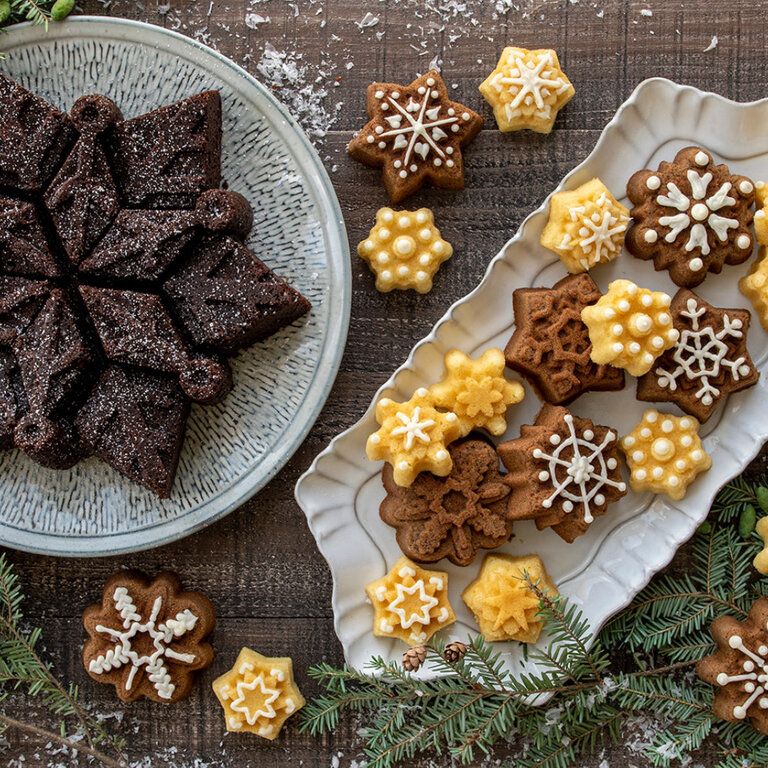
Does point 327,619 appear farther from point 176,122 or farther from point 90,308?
point 176,122

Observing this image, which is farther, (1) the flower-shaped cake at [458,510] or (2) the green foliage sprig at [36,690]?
(2) the green foliage sprig at [36,690]

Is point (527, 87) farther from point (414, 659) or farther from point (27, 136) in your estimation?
point (414, 659)

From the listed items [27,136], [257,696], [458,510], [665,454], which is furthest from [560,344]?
[27,136]

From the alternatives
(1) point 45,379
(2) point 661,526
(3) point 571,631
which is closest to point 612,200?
(2) point 661,526

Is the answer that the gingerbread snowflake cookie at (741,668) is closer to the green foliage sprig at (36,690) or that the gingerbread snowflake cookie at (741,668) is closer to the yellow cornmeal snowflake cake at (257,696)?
the yellow cornmeal snowflake cake at (257,696)

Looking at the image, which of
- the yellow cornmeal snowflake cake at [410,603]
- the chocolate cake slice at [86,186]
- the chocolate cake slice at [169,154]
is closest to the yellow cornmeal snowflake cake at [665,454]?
the yellow cornmeal snowflake cake at [410,603]

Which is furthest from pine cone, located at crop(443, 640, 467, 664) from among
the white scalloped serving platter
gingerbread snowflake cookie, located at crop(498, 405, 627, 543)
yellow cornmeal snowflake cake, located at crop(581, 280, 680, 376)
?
yellow cornmeal snowflake cake, located at crop(581, 280, 680, 376)
